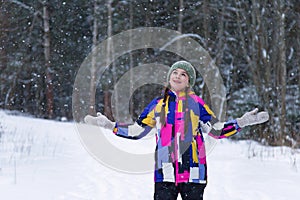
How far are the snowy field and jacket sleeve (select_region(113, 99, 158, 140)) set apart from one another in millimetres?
1910

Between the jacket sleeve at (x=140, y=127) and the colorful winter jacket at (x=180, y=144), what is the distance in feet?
0.29

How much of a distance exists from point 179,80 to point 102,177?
365 centimetres

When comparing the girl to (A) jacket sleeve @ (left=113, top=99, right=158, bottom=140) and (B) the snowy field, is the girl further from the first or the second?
(B) the snowy field

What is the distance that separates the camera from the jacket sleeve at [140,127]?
3311 mm

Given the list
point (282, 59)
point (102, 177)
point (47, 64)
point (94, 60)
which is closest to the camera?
→ point (102, 177)

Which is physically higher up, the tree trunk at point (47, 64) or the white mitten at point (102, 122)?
the tree trunk at point (47, 64)

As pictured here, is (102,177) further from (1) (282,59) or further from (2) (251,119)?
(1) (282,59)

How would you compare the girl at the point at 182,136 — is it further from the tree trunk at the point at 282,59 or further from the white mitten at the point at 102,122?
the tree trunk at the point at 282,59

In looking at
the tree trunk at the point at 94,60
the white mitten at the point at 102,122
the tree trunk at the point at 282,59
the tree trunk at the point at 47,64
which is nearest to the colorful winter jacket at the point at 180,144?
the white mitten at the point at 102,122

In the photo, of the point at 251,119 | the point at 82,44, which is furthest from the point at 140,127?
the point at 82,44

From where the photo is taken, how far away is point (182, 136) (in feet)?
10.2

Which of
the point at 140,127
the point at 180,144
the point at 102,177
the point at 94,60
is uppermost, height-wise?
the point at 94,60

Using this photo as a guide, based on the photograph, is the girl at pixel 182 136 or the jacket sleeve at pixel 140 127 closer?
the girl at pixel 182 136

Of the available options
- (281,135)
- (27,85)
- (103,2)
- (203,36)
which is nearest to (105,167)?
(281,135)
